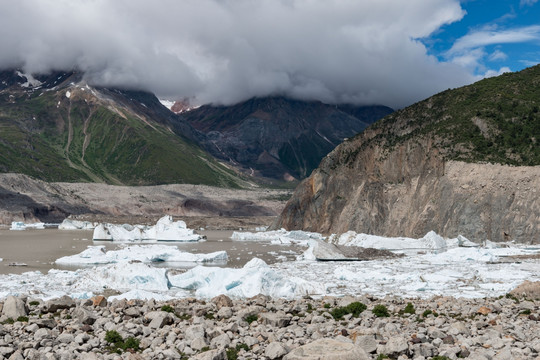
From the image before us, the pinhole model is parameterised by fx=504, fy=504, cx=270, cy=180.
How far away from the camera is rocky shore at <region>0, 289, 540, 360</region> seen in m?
13.4

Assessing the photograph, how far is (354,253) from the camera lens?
177ft

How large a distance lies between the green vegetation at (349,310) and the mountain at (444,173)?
170 ft

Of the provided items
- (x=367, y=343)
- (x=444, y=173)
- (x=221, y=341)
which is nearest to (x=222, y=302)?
(x=221, y=341)

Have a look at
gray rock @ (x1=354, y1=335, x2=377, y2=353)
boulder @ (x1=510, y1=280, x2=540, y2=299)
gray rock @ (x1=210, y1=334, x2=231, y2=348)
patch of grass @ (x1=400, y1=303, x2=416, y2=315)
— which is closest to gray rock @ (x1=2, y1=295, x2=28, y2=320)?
gray rock @ (x1=210, y1=334, x2=231, y2=348)

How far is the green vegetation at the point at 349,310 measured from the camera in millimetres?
19188

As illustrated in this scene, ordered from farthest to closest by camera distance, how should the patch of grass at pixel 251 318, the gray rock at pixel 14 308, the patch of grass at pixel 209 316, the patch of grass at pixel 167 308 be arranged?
the patch of grass at pixel 167 308 < the patch of grass at pixel 209 316 < the patch of grass at pixel 251 318 < the gray rock at pixel 14 308

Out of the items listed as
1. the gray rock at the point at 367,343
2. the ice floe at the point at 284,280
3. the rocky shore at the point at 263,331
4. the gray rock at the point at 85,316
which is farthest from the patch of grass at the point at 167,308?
the gray rock at the point at 367,343

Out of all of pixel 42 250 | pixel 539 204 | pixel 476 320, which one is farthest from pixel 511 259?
pixel 42 250

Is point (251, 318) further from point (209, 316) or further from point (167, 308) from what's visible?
point (167, 308)

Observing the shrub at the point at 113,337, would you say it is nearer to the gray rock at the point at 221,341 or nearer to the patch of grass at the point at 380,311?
the gray rock at the point at 221,341

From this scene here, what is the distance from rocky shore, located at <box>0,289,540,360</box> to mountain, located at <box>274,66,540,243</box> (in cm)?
5020

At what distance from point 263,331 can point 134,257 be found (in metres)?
37.5

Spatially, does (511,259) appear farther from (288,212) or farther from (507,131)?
(288,212)

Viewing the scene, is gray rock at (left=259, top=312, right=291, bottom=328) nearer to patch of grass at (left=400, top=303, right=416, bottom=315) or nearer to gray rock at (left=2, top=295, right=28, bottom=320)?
patch of grass at (left=400, top=303, right=416, bottom=315)
